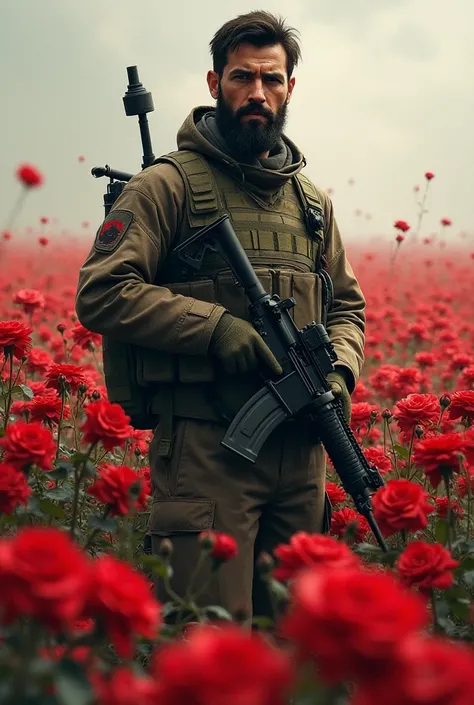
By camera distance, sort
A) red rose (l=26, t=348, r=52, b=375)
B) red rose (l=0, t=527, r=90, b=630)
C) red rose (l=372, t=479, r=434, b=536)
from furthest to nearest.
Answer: red rose (l=26, t=348, r=52, b=375)
red rose (l=372, t=479, r=434, b=536)
red rose (l=0, t=527, r=90, b=630)

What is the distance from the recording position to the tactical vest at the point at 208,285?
10.1ft

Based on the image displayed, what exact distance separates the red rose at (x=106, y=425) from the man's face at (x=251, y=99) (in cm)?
129

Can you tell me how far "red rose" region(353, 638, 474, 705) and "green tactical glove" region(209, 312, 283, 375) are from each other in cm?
195

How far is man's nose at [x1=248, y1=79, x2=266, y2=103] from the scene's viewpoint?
326 centimetres

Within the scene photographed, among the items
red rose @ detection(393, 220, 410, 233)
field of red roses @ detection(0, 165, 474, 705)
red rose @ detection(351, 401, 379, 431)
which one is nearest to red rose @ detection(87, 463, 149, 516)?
field of red roses @ detection(0, 165, 474, 705)

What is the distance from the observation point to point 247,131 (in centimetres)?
325

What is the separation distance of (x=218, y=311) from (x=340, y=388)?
0.57 metres

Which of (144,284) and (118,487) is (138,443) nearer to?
(144,284)

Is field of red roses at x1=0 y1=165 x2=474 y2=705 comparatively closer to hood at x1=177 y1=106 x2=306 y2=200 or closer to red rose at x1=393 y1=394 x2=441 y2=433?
red rose at x1=393 y1=394 x2=441 y2=433

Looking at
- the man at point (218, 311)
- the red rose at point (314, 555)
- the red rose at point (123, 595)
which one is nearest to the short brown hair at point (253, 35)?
the man at point (218, 311)

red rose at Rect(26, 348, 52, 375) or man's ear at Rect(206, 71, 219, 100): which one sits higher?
man's ear at Rect(206, 71, 219, 100)

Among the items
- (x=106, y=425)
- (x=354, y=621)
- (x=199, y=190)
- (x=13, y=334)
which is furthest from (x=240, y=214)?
(x=354, y=621)

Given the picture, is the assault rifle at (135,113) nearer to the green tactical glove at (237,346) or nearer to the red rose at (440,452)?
the green tactical glove at (237,346)

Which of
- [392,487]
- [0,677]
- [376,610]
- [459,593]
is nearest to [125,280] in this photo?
[392,487]
